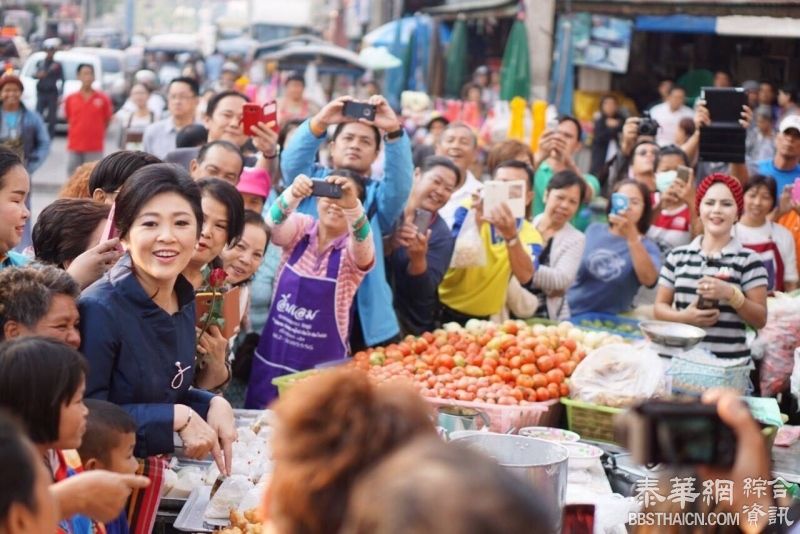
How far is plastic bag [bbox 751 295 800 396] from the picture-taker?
608 cm

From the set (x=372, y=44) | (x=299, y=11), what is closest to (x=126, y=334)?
(x=372, y=44)

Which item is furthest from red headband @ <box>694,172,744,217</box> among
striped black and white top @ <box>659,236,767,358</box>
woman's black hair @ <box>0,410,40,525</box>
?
woman's black hair @ <box>0,410,40,525</box>

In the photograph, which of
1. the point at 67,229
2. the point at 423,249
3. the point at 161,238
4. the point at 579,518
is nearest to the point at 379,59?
the point at 423,249

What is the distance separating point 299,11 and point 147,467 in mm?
38236

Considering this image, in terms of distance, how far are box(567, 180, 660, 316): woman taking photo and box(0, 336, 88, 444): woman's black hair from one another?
4.53 meters

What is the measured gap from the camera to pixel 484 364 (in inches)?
198

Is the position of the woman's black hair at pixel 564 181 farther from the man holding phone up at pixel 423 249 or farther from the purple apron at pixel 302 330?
the purple apron at pixel 302 330

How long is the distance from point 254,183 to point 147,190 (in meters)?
2.30

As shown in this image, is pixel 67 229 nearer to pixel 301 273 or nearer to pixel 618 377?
pixel 301 273

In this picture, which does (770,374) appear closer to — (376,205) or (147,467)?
(376,205)

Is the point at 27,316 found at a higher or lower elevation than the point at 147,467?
higher

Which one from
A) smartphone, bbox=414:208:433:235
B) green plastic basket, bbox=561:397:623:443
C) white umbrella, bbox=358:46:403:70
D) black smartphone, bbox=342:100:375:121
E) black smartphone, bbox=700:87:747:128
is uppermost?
white umbrella, bbox=358:46:403:70

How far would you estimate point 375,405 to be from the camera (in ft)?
6.19

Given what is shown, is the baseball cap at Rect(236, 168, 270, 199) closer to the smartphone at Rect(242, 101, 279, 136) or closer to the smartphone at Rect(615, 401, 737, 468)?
the smartphone at Rect(242, 101, 279, 136)
